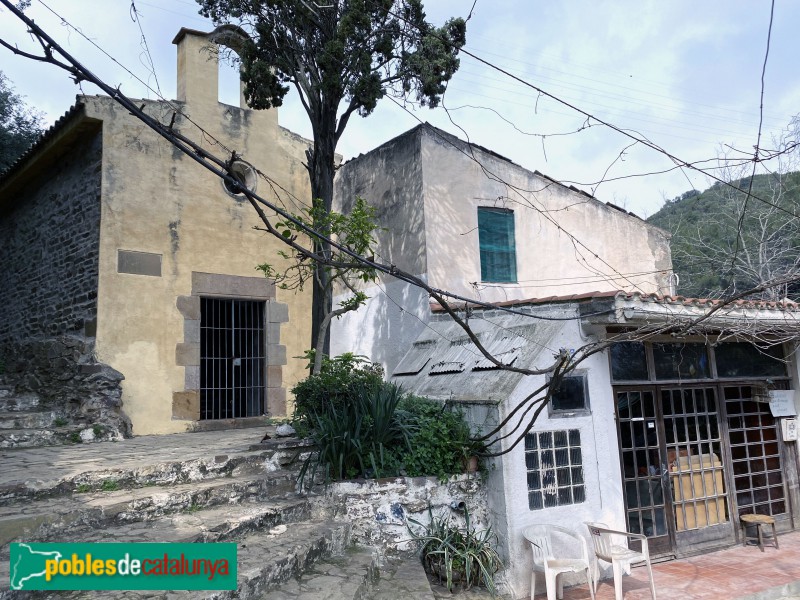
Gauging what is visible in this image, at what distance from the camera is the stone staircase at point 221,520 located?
4.17 meters

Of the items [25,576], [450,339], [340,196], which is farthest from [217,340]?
[25,576]

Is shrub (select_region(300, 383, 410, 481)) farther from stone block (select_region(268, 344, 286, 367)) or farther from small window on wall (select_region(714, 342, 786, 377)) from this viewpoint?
small window on wall (select_region(714, 342, 786, 377))

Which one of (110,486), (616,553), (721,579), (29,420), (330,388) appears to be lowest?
(721,579)

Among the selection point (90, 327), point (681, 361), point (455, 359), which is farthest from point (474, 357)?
point (90, 327)

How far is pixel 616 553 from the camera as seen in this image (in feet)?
19.4

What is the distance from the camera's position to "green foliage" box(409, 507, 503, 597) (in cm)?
559

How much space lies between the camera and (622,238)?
35.7 feet

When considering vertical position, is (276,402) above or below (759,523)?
above

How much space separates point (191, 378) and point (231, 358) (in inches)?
34.2

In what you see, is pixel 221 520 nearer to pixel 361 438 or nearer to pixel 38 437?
pixel 361 438

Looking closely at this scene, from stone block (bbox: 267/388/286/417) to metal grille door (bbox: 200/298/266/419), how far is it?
155mm

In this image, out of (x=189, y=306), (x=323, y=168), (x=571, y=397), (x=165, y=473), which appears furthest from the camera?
(x=189, y=306)

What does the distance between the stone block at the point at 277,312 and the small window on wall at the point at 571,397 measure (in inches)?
203

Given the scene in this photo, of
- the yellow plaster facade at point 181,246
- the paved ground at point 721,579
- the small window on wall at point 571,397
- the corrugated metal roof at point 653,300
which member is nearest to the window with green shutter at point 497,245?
the corrugated metal roof at point 653,300
